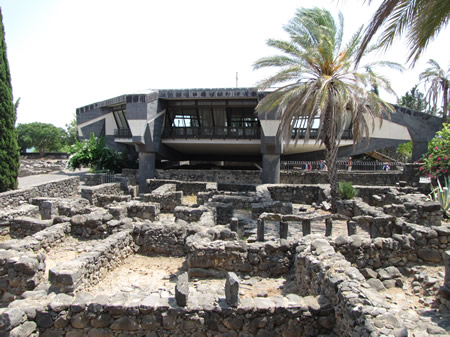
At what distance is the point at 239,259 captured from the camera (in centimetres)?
684

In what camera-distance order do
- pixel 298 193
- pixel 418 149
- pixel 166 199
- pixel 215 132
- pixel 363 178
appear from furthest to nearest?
pixel 418 149 < pixel 215 132 < pixel 363 178 < pixel 298 193 < pixel 166 199

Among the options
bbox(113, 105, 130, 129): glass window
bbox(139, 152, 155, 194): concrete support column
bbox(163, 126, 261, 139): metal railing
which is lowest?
bbox(139, 152, 155, 194): concrete support column

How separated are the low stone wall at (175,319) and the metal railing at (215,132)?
20.5 meters

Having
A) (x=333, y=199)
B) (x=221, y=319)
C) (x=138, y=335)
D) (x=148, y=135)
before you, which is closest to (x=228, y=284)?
(x=221, y=319)

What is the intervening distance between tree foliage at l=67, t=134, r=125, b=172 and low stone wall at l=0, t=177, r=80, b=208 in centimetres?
672

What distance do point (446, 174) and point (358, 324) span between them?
14.4 m

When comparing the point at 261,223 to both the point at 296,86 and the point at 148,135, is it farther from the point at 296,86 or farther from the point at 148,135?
the point at 148,135

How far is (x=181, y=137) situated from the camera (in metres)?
25.0

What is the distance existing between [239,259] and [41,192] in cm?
1433

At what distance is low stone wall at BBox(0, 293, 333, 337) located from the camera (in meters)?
4.43

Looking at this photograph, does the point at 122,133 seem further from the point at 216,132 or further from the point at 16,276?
the point at 16,276

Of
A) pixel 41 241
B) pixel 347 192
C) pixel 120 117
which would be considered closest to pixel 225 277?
pixel 41 241

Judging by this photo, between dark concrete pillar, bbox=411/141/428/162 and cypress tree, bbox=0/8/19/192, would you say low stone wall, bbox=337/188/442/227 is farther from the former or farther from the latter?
cypress tree, bbox=0/8/19/192

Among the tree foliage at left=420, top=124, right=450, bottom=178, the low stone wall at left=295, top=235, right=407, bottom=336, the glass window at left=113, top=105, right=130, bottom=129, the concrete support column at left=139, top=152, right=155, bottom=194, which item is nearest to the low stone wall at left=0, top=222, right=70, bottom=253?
the low stone wall at left=295, top=235, right=407, bottom=336
